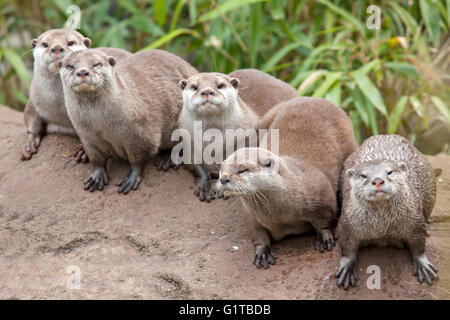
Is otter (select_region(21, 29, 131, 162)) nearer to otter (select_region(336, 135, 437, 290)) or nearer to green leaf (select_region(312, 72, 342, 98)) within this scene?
green leaf (select_region(312, 72, 342, 98))

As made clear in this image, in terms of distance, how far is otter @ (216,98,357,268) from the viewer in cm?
352

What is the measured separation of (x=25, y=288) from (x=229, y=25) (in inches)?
125

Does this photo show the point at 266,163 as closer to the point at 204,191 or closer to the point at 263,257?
the point at 263,257

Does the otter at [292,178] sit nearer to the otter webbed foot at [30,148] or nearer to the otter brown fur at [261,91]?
the otter brown fur at [261,91]

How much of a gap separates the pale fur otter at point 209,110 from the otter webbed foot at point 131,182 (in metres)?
0.36

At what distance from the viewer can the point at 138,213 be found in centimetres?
414

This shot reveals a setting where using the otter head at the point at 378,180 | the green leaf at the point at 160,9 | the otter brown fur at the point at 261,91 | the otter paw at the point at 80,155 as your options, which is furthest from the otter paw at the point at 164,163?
the green leaf at the point at 160,9

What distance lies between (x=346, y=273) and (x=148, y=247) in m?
1.12

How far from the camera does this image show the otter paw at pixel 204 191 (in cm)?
421

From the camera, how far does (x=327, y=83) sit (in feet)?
17.3

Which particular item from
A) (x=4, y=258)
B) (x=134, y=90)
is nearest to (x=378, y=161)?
(x=134, y=90)

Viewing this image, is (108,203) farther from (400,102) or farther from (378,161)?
(400,102)

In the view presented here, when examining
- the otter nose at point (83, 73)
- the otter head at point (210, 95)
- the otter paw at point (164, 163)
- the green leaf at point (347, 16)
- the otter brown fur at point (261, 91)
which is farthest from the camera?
the green leaf at point (347, 16)

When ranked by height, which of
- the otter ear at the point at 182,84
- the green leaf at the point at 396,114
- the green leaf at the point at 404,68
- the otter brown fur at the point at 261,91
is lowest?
the green leaf at the point at 396,114
